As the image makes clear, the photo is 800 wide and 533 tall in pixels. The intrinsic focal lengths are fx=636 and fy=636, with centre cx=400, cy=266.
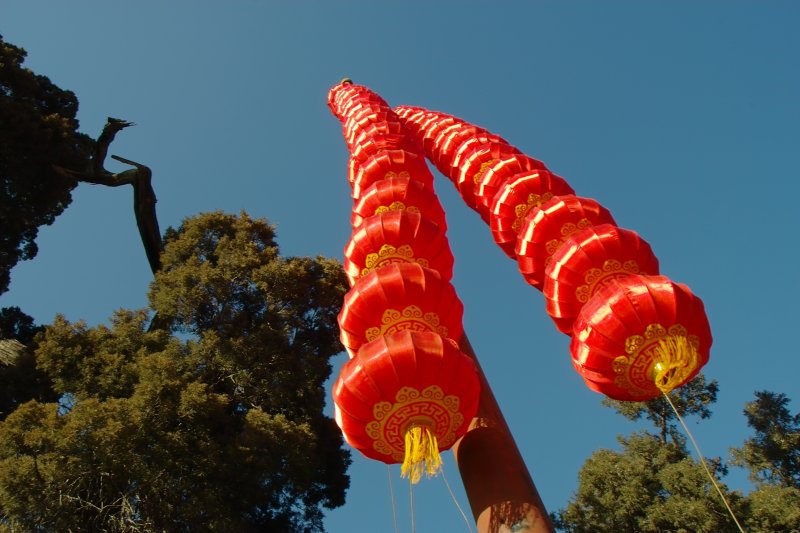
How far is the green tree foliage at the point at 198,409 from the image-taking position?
21.6ft

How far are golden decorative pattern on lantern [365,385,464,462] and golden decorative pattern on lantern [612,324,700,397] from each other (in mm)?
1192

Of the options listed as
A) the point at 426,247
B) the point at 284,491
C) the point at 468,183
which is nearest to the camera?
the point at 426,247

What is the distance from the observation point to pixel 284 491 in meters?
8.40

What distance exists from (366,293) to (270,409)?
14.9ft

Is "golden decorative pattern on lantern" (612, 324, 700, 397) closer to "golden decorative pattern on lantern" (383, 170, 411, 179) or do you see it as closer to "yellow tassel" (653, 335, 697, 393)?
"yellow tassel" (653, 335, 697, 393)

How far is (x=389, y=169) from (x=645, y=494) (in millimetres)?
7879

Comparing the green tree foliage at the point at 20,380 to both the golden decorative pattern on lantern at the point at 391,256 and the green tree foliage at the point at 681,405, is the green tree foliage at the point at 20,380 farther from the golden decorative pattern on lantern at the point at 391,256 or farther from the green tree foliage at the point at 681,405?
the green tree foliage at the point at 681,405

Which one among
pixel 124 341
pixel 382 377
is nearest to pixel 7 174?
pixel 124 341

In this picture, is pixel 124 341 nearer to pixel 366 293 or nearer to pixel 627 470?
pixel 366 293

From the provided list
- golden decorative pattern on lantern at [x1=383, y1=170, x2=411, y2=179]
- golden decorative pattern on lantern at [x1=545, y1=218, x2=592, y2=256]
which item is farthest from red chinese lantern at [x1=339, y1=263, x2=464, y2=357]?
golden decorative pattern on lantern at [x1=383, y1=170, x2=411, y2=179]

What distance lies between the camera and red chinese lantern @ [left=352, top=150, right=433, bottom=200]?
6957mm

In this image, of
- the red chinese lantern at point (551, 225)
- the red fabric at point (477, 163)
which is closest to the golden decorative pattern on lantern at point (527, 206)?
the red chinese lantern at point (551, 225)

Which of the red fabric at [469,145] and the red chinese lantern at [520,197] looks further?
the red fabric at [469,145]

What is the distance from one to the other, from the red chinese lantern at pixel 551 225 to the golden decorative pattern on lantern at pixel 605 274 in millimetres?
571
